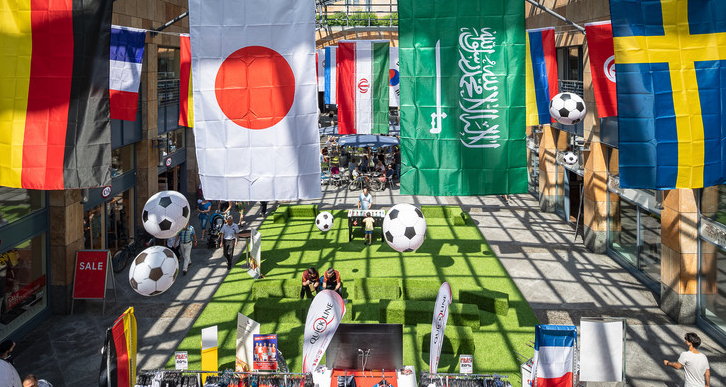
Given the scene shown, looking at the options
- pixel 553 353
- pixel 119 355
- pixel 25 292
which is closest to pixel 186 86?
pixel 25 292

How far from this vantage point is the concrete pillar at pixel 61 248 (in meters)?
14.6

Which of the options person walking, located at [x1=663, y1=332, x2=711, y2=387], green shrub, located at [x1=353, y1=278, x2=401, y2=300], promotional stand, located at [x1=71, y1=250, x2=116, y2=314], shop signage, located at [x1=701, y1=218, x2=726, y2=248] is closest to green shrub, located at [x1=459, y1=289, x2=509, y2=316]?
green shrub, located at [x1=353, y1=278, x2=401, y2=300]

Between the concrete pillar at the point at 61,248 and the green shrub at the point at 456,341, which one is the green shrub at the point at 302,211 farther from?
the green shrub at the point at 456,341

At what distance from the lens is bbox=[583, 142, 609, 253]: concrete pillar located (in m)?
19.9

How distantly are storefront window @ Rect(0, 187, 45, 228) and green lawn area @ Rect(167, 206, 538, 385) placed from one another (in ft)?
15.2

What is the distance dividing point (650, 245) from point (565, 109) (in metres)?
5.09

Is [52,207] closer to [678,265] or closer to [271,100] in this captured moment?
[271,100]

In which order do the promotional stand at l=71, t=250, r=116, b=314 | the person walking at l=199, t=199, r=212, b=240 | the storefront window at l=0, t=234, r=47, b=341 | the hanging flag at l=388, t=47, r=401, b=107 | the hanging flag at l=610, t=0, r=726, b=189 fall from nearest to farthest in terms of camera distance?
the hanging flag at l=610, t=0, r=726, b=189, the storefront window at l=0, t=234, r=47, b=341, the promotional stand at l=71, t=250, r=116, b=314, the person walking at l=199, t=199, r=212, b=240, the hanging flag at l=388, t=47, r=401, b=107

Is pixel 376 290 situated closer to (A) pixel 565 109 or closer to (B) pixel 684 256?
(A) pixel 565 109

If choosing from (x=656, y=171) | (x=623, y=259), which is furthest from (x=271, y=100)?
(x=623, y=259)

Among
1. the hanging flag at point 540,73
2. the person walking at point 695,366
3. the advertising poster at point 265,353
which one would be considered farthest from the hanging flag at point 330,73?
the person walking at point 695,366

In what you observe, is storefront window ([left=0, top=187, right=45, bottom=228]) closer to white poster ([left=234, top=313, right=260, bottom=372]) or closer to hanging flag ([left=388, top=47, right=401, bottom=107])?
white poster ([left=234, top=313, right=260, bottom=372])

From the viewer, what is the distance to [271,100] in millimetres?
8922

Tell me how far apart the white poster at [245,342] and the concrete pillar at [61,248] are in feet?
22.8
